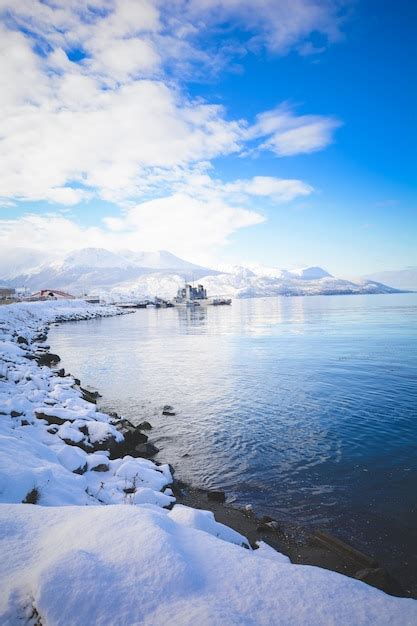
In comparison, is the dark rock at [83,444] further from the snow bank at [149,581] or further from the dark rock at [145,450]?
the snow bank at [149,581]

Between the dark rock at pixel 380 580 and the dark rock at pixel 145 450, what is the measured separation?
7465mm

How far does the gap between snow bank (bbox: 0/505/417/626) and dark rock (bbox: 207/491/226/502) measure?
202 inches

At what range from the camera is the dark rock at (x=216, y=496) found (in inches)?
353

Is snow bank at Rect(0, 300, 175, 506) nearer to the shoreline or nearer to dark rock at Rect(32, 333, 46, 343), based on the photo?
the shoreline

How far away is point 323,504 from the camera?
339 inches

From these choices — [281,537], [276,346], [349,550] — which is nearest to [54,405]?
[281,537]

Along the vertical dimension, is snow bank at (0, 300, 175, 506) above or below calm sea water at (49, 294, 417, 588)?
above

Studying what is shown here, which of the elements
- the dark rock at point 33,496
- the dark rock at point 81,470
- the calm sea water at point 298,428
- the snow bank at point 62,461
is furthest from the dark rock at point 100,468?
the dark rock at point 33,496

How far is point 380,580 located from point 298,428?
812cm

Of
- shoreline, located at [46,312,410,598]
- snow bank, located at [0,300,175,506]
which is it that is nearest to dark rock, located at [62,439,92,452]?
snow bank, located at [0,300,175,506]

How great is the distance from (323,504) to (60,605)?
7.54 metres

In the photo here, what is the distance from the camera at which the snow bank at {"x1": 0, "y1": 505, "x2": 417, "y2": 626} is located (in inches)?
113

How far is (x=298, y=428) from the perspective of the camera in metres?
13.7

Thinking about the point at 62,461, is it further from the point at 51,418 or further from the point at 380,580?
the point at 380,580
